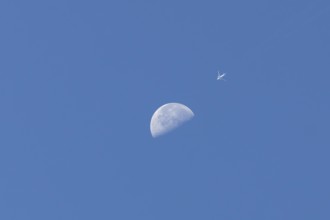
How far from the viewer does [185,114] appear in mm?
118875

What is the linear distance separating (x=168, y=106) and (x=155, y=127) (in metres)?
3.93

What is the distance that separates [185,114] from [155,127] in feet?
14.2

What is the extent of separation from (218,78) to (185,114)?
7.09m

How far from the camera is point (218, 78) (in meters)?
122

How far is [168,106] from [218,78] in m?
7.57

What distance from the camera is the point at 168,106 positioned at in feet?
400

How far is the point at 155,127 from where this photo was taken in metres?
120

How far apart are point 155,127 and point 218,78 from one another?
35.0 feet

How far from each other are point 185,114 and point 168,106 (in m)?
4.00
